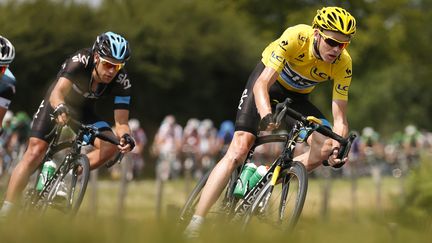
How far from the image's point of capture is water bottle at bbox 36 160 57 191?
888 centimetres

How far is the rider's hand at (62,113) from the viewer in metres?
8.28

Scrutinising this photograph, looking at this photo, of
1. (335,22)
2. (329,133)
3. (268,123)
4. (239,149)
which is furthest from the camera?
(239,149)

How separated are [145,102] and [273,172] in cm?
3620

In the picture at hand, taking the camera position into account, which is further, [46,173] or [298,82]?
[46,173]

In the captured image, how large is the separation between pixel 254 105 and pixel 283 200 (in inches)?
44.0

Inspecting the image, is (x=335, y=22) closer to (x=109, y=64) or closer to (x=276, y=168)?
(x=276, y=168)

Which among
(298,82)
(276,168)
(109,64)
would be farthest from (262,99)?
(109,64)

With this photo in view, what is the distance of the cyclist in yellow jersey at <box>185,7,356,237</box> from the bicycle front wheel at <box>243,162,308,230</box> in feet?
1.40

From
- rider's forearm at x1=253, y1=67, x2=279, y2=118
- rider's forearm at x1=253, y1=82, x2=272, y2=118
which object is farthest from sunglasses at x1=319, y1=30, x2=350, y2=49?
rider's forearm at x1=253, y1=82, x2=272, y2=118

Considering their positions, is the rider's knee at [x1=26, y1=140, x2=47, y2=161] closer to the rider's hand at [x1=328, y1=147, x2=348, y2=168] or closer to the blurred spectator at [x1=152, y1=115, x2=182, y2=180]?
the rider's hand at [x1=328, y1=147, x2=348, y2=168]

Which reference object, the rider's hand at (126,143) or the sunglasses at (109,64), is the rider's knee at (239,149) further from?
the sunglasses at (109,64)

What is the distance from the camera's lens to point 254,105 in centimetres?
820

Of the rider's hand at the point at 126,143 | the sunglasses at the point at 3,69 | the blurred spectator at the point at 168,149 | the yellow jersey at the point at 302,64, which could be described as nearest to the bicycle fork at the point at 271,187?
the yellow jersey at the point at 302,64

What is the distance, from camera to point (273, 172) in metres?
7.59
